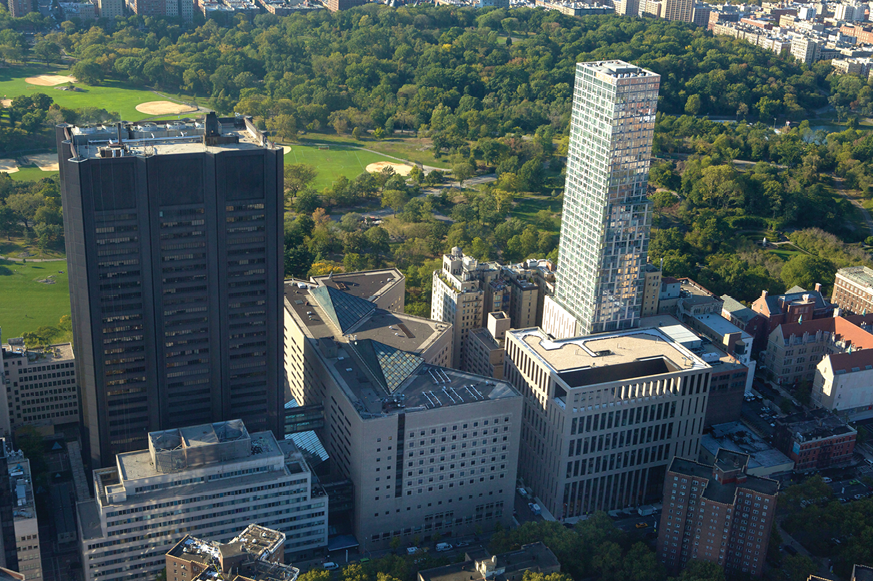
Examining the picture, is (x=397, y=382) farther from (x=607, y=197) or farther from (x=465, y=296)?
(x=607, y=197)

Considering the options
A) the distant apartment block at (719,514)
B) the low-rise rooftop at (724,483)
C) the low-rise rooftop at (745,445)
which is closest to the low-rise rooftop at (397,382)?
the low-rise rooftop at (724,483)

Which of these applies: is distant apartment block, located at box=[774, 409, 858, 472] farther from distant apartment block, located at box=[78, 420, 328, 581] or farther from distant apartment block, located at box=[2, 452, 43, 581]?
distant apartment block, located at box=[2, 452, 43, 581]

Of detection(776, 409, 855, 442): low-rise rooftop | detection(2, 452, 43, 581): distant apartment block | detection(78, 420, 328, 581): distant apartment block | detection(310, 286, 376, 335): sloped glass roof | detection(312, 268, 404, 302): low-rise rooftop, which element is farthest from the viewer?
detection(312, 268, 404, 302): low-rise rooftop

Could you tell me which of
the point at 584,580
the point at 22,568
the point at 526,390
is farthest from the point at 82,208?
the point at 584,580

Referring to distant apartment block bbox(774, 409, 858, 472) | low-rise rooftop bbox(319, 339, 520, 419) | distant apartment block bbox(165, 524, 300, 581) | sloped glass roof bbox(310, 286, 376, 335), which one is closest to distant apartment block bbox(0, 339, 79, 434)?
sloped glass roof bbox(310, 286, 376, 335)

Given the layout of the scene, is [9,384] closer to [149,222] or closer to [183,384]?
[183,384]

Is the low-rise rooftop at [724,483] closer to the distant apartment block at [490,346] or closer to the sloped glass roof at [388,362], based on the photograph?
the sloped glass roof at [388,362]

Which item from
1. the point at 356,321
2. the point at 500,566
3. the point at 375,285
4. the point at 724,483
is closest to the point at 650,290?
the point at 375,285
